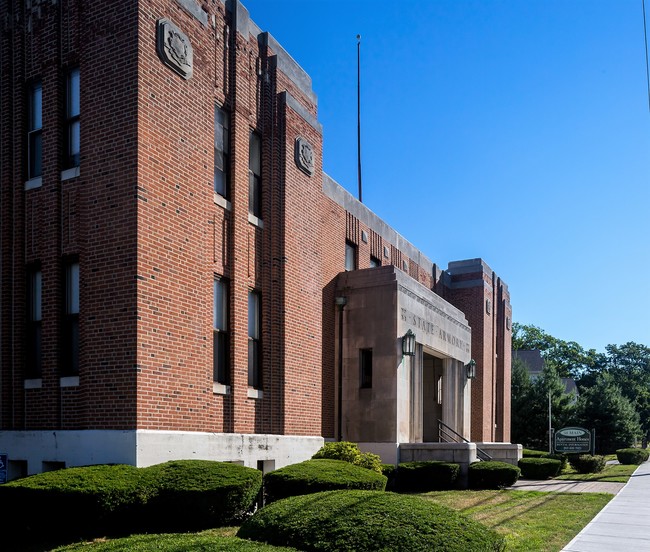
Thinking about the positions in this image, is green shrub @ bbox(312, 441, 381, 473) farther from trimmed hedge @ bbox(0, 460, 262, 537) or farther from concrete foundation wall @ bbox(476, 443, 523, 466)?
concrete foundation wall @ bbox(476, 443, 523, 466)

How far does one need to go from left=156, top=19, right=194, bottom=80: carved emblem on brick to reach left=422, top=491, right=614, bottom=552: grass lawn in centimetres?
1045

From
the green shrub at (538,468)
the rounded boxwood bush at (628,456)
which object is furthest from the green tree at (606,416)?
the green shrub at (538,468)

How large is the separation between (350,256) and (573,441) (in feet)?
47.2

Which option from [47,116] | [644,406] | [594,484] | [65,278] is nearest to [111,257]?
[65,278]

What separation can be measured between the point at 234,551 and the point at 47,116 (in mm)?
9963

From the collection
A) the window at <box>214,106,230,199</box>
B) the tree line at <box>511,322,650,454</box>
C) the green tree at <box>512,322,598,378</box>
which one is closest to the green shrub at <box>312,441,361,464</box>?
the window at <box>214,106,230,199</box>

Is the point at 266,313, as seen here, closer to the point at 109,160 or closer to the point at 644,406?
the point at 109,160

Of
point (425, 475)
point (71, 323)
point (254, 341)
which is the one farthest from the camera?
point (425, 475)

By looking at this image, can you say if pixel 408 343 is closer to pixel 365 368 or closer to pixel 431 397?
pixel 365 368

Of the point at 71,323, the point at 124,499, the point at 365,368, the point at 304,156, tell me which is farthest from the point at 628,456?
A: the point at 124,499

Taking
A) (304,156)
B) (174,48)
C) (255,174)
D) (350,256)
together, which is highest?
(174,48)

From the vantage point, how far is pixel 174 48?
13.7m

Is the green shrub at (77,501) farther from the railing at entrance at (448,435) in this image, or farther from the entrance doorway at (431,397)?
the entrance doorway at (431,397)

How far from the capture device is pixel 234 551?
755 centimetres
